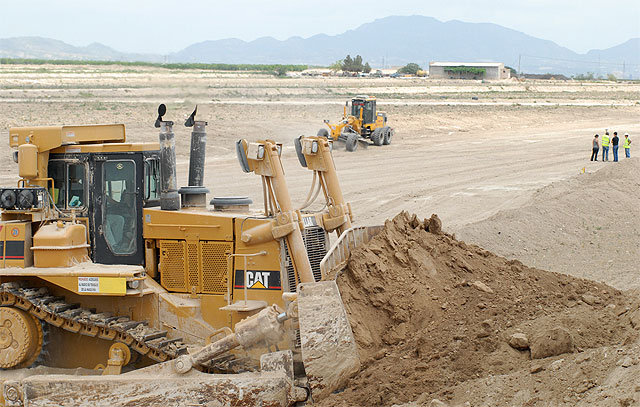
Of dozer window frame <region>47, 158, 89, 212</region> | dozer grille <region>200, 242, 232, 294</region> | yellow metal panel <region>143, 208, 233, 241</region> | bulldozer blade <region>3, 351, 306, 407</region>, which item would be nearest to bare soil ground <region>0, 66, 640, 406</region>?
bulldozer blade <region>3, 351, 306, 407</region>

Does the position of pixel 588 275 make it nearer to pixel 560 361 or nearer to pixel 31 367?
pixel 560 361

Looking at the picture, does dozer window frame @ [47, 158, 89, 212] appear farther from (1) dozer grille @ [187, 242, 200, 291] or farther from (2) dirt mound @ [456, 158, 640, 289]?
(2) dirt mound @ [456, 158, 640, 289]

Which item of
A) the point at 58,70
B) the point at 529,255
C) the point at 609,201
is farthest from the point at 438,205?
the point at 58,70

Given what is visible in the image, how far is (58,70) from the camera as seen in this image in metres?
80.4

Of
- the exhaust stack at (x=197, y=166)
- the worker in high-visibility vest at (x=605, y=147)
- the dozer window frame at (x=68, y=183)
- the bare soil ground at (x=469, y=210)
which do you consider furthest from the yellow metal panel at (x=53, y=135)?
the worker in high-visibility vest at (x=605, y=147)

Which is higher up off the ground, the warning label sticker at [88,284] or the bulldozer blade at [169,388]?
the warning label sticker at [88,284]

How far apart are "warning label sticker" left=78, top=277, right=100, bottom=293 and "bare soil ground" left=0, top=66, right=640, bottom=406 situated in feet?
9.79

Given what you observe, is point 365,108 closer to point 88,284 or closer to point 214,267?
point 214,267

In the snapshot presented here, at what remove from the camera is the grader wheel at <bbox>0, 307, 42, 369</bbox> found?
9.51 metres

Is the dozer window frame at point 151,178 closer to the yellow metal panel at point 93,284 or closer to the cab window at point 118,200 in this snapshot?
the cab window at point 118,200

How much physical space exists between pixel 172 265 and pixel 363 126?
3188 centimetres

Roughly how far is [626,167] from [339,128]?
56.0 ft

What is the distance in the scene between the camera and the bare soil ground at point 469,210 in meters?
7.80

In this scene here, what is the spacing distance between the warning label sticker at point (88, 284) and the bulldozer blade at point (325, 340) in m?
2.55
